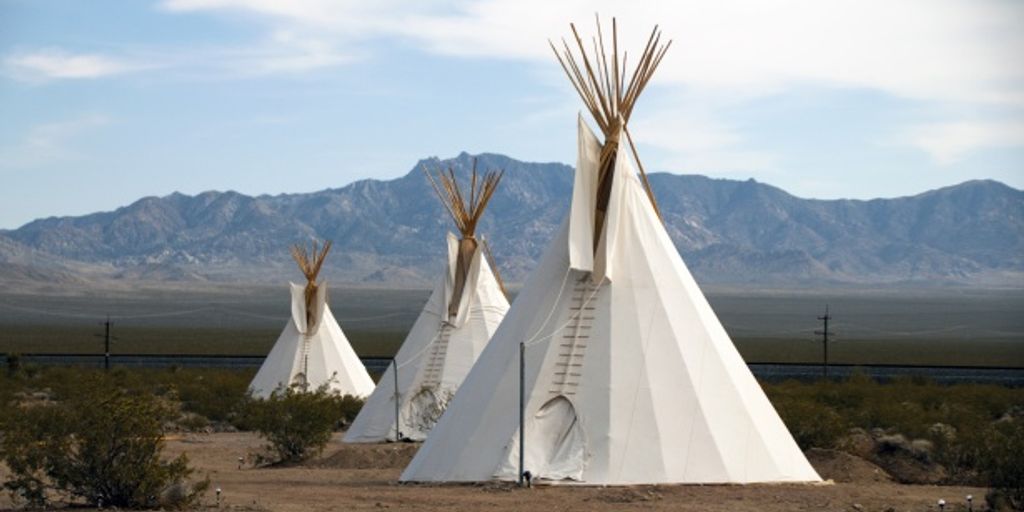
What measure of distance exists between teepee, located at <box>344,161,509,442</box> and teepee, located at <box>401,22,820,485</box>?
30.2ft

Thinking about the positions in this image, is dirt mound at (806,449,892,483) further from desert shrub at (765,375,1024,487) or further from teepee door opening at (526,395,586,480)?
teepee door opening at (526,395,586,480)

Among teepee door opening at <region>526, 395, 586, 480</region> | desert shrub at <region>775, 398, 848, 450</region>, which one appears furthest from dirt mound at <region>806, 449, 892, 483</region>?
teepee door opening at <region>526, 395, 586, 480</region>

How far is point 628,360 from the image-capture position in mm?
19250

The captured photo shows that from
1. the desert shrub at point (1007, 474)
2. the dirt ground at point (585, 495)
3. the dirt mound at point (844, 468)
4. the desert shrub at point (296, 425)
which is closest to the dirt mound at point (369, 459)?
the desert shrub at point (296, 425)

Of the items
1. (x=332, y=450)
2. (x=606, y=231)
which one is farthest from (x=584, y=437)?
(x=332, y=450)

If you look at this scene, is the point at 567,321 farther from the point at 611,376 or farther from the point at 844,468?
the point at 844,468

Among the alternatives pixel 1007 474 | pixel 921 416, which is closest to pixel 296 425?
pixel 921 416

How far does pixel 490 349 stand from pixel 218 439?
15.6 meters

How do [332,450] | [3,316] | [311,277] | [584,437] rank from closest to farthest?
1. [584,437]
2. [332,450]
3. [311,277]
4. [3,316]

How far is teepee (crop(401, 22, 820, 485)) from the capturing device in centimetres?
1872

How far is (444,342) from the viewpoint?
30.8m

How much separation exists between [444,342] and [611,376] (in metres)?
12.0

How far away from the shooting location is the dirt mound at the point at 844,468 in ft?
72.6

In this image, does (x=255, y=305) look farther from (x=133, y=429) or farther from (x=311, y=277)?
(x=133, y=429)
